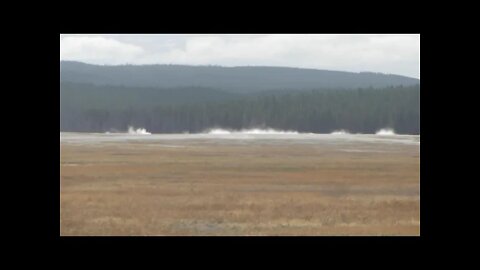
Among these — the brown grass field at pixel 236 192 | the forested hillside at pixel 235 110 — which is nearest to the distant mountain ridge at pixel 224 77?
the forested hillside at pixel 235 110

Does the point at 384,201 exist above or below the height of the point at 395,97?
below

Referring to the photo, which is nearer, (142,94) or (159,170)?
(159,170)

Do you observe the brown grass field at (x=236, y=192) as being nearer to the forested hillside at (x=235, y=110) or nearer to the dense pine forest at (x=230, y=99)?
the forested hillside at (x=235, y=110)

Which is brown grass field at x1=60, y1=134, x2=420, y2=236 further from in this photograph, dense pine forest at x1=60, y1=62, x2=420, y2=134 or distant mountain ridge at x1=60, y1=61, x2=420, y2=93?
distant mountain ridge at x1=60, y1=61, x2=420, y2=93

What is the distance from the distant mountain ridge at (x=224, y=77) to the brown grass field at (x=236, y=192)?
7712 centimetres

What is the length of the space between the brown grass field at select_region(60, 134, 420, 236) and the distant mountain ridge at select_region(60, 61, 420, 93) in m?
77.1

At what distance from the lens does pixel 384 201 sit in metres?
34.0

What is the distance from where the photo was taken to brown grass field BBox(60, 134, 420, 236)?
27562mm

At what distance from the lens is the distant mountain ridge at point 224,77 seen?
14150 cm

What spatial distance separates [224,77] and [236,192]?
113 meters

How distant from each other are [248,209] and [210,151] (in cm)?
3414
